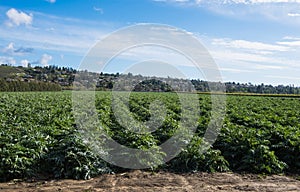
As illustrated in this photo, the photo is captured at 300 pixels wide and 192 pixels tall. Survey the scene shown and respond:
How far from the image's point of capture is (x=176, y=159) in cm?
1016

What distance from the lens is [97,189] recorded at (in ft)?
25.7

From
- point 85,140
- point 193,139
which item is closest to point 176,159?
point 193,139

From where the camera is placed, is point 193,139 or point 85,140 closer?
point 85,140

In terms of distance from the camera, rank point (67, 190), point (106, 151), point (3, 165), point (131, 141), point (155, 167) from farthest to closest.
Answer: point (131, 141) < point (106, 151) < point (155, 167) < point (3, 165) < point (67, 190)

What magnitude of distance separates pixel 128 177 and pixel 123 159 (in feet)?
3.34

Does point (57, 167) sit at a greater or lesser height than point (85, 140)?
lesser

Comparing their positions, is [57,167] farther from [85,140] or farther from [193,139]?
[193,139]

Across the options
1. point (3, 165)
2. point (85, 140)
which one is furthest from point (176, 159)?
point (3, 165)

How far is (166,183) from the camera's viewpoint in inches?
334

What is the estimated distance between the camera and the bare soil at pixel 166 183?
7969mm

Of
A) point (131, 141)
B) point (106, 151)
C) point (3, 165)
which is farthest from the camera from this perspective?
point (131, 141)

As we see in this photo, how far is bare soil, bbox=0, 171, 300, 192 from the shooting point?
7.97m

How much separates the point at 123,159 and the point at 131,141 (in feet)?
5.06

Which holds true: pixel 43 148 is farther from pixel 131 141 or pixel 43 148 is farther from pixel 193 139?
pixel 193 139
